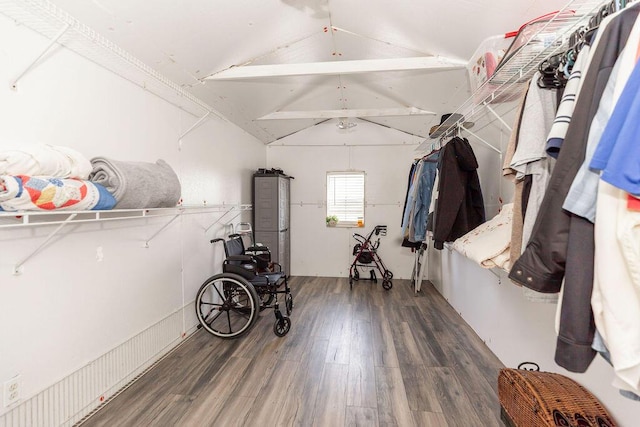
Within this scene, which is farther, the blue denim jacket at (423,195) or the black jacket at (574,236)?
the blue denim jacket at (423,195)

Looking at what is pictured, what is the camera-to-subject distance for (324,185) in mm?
4902

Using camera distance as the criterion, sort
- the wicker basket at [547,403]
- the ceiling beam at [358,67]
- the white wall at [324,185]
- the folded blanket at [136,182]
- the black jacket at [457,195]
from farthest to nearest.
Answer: the white wall at [324,185] → the ceiling beam at [358,67] → the black jacket at [457,195] → the folded blanket at [136,182] → the wicker basket at [547,403]

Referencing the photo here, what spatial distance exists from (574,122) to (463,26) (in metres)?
1.44

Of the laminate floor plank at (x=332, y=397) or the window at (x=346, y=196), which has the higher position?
the window at (x=346, y=196)

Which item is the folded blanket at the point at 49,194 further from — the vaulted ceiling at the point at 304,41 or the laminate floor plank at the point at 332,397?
the laminate floor plank at the point at 332,397

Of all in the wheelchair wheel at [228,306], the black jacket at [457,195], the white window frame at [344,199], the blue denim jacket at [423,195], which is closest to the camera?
the black jacket at [457,195]

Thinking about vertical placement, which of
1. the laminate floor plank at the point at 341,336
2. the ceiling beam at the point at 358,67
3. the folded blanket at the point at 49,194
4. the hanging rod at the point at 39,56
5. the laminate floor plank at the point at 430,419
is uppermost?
the ceiling beam at the point at 358,67

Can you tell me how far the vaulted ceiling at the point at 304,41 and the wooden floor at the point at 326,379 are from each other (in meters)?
2.23

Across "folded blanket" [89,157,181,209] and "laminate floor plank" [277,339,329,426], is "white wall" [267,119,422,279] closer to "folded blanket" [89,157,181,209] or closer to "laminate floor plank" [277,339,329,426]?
"laminate floor plank" [277,339,329,426]

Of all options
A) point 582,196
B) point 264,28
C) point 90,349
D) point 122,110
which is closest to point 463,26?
point 264,28

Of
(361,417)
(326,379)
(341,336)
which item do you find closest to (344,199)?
(341,336)

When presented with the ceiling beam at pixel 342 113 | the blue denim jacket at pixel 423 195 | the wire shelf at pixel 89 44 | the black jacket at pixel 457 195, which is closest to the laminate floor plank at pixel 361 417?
the black jacket at pixel 457 195

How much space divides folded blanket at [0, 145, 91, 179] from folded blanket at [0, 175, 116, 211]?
36 mm

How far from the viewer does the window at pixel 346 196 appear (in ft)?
15.9
